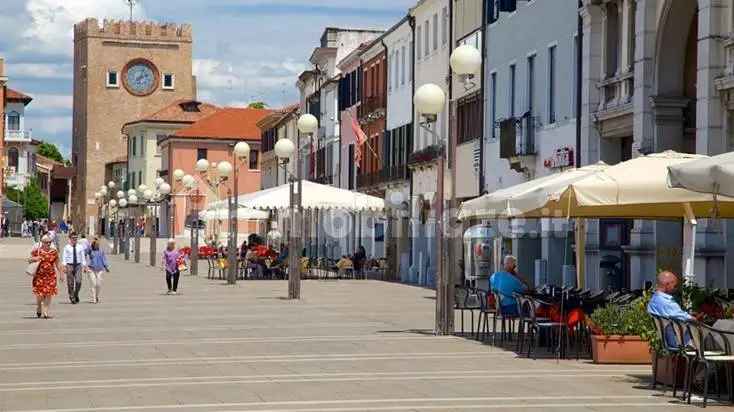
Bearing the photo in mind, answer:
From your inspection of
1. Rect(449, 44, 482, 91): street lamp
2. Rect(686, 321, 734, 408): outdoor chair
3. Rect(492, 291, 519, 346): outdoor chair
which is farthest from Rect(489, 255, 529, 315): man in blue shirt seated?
Rect(686, 321, 734, 408): outdoor chair

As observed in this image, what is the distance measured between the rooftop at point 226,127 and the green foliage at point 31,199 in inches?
1344

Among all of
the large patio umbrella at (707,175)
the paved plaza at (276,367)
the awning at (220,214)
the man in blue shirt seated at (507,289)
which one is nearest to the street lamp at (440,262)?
the paved plaza at (276,367)

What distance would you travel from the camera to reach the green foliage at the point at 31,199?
6647 inches

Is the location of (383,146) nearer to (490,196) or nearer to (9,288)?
(9,288)

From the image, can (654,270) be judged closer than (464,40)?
Yes

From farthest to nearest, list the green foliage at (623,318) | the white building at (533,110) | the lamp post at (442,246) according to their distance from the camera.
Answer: the white building at (533,110)
the lamp post at (442,246)
the green foliage at (623,318)

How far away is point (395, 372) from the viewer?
19.6 metres

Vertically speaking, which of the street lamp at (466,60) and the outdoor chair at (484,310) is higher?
the street lamp at (466,60)

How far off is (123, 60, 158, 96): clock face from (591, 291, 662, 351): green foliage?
145 metres

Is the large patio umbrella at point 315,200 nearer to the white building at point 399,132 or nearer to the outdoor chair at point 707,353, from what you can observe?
the white building at point 399,132

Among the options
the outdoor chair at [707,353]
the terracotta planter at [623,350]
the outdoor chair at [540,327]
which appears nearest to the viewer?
the outdoor chair at [707,353]

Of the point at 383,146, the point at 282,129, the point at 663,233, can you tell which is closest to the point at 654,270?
the point at 663,233

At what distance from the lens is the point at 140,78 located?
164125mm

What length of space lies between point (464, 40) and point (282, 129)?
56093 millimetres
